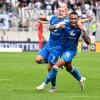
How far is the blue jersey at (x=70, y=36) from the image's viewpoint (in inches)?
584

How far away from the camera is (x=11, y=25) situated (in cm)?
4250

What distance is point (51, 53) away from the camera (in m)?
15.4

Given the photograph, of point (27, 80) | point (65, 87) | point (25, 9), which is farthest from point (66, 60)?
point (25, 9)

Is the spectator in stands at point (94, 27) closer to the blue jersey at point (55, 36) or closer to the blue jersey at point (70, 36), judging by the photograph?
the blue jersey at point (55, 36)

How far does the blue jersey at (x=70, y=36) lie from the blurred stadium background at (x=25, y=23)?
2504 centimetres

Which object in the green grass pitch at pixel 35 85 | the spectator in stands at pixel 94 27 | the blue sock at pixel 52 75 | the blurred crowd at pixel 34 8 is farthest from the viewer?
the spectator in stands at pixel 94 27

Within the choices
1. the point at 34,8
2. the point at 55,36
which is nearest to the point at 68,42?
the point at 55,36

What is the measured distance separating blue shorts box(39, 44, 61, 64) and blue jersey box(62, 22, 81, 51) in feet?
1.26

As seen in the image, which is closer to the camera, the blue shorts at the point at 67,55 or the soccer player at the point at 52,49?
the blue shorts at the point at 67,55

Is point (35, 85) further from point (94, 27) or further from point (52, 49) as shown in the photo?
point (94, 27)

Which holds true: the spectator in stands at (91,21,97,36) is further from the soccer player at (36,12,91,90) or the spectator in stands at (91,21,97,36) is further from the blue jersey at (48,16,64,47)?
the soccer player at (36,12,91,90)

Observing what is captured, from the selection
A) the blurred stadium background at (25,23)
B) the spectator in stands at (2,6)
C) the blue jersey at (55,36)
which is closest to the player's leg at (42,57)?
the blue jersey at (55,36)

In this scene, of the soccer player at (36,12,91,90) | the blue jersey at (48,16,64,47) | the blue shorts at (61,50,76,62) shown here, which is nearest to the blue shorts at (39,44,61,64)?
the blue jersey at (48,16,64,47)

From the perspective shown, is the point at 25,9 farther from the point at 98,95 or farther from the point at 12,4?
the point at 98,95
